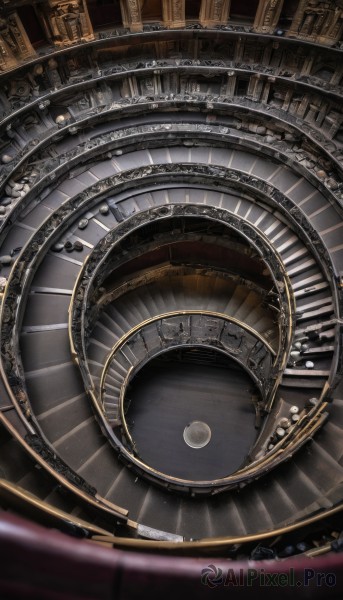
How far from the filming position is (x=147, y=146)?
29.9 meters

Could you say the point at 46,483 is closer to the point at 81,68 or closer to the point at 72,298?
the point at 72,298

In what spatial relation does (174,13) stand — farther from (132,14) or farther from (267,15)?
(267,15)

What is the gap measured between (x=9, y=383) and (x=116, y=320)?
13188 millimetres

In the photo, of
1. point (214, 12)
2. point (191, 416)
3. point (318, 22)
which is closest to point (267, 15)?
point (318, 22)

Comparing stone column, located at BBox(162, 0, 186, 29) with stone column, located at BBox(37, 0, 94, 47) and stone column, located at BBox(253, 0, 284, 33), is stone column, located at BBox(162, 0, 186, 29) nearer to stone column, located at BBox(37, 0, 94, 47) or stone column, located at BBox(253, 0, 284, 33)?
stone column, located at BBox(253, 0, 284, 33)

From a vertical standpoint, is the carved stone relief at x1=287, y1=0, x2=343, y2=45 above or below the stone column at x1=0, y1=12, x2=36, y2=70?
above

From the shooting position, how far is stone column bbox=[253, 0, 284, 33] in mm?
26047

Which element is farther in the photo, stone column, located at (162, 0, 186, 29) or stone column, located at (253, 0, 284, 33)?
stone column, located at (162, 0, 186, 29)

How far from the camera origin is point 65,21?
990 inches

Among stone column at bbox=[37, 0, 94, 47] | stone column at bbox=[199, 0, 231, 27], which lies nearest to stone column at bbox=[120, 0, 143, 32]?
stone column at bbox=[37, 0, 94, 47]

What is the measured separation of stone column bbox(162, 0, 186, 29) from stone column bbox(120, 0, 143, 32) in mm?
1806

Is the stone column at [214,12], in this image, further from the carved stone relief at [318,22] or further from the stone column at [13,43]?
the stone column at [13,43]

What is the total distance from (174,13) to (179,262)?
18050mm

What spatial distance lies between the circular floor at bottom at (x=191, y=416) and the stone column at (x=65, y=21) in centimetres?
2428
